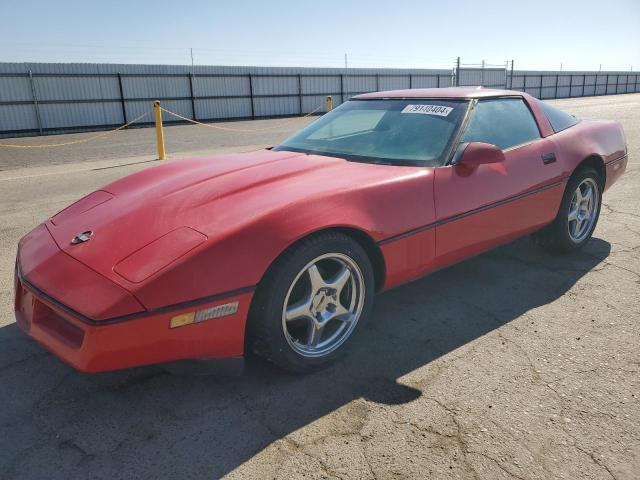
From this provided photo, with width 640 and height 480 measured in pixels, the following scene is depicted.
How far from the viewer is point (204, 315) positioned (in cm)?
205

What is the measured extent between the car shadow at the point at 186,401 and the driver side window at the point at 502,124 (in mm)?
1065

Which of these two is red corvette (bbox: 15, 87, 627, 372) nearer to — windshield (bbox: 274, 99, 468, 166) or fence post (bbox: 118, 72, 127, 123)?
windshield (bbox: 274, 99, 468, 166)

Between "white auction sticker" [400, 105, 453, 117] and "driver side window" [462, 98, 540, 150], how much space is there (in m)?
0.17

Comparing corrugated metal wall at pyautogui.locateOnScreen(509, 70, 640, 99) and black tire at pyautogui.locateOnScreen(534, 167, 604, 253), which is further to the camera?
corrugated metal wall at pyautogui.locateOnScreen(509, 70, 640, 99)

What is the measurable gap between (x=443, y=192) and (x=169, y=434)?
6.04 feet

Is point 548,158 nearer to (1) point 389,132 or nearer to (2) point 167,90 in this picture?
(1) point 389,132

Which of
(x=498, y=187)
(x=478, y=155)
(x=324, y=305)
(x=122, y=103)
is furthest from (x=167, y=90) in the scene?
(x=324, y=305)

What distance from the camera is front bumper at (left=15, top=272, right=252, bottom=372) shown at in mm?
1898

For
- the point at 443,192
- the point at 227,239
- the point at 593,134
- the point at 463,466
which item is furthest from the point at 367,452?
the point at 593,134

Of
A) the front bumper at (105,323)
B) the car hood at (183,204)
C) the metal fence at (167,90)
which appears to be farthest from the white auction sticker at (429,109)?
the metal fence at (167,90)

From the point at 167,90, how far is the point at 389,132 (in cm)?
2108

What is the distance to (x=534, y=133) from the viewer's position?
3.65 meters

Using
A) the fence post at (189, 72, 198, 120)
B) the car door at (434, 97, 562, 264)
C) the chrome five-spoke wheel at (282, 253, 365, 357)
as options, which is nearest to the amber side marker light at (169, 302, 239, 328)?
the chrome five-spoke wheel at (282, 253, 365, 357)

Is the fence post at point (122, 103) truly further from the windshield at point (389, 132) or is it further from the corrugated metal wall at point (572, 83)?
the corrugated metal wall at point (572, 83)
